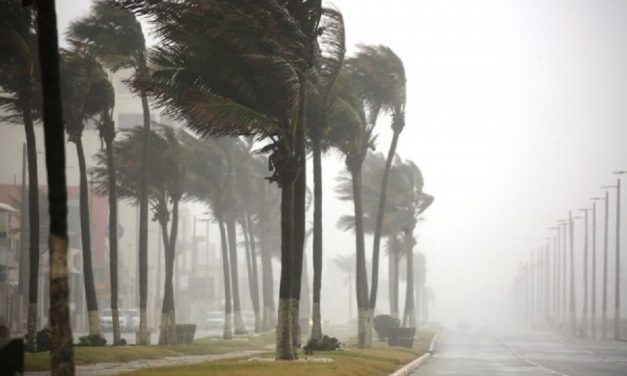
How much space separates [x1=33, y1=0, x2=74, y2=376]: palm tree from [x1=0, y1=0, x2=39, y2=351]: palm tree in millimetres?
16206

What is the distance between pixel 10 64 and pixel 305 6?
9.66 metres

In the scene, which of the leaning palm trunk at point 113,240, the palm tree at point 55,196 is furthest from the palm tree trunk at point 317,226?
the palm tree at point 55,196

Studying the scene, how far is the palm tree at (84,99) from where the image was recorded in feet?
127

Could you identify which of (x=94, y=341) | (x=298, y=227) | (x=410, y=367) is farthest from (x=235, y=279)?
(x=298, y=227)

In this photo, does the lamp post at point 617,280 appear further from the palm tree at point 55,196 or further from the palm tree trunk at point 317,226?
the palm tree at point 55,196

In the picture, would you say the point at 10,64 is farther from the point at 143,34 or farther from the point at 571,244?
the point at 571,244

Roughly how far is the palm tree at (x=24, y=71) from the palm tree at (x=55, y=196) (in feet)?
53.2

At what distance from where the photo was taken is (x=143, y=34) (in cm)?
4353

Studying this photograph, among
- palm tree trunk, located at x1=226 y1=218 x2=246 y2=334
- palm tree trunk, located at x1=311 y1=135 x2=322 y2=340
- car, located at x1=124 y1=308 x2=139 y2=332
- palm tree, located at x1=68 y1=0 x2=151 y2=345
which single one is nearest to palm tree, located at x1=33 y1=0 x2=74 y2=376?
palm tree trunk, located at x1=311 y1=135 x2=322 y2=340

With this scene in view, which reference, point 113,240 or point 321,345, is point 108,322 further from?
point 321,345

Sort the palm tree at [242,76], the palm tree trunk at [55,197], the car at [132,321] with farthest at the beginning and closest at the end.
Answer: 1. the car at [132,321]
2. the palm tree at [242,76]
3. the palm tree trunk at [55,197]

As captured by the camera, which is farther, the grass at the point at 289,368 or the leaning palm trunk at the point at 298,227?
the leaning palm trunk at the point at 298,227

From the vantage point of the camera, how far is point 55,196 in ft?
54.5

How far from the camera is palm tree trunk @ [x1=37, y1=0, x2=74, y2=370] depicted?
1600cm
